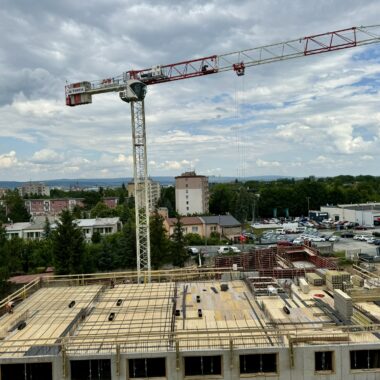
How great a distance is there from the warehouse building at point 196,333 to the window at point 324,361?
40 millimetres

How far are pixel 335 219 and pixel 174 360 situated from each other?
95.7 meters

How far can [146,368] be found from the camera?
16.3 metres

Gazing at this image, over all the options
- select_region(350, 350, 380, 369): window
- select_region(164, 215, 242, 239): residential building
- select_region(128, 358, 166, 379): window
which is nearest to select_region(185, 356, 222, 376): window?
select_region(128, 358, 166, 379): window

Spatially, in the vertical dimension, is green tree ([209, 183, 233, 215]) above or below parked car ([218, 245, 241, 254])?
above

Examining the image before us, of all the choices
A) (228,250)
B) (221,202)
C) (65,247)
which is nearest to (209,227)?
(228,250)

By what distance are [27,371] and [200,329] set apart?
742 cm

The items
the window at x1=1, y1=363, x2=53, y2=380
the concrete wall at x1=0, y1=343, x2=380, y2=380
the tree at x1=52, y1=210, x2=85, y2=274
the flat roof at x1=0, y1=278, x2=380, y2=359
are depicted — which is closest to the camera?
the concrete wall at x1=0, y1=343, x2=380, y2=380

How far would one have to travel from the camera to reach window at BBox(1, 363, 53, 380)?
1623 cm

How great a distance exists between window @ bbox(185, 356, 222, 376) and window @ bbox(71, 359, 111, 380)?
10.6ft

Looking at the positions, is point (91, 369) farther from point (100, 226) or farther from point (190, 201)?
point (190, 201)

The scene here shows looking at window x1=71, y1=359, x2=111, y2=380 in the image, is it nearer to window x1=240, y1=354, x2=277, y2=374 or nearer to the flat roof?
the flat roof

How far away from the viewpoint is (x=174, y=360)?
16.0 meters

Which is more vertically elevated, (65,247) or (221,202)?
(221,202)

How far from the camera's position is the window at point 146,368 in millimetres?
16297
